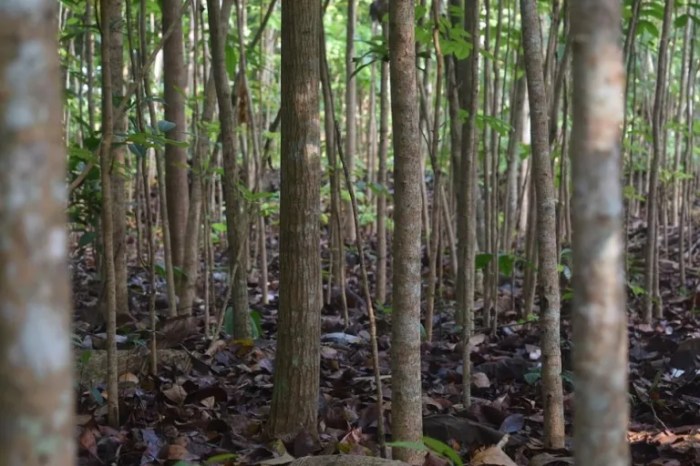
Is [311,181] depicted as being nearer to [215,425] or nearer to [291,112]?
[291,112]

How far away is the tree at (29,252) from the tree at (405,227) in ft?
6.36

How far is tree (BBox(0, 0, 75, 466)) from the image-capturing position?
3.54ft

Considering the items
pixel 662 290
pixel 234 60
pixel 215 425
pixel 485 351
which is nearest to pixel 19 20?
pixel 215 425

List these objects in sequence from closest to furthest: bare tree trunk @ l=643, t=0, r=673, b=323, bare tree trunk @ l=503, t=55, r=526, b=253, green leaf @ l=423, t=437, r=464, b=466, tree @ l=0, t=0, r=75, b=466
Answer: tree @ l=0, t=0, r=75, b=466 < green leaf @ l=423, t=437, r=464, b=466 < bare tree trunk @ l=643, t=0, r=673, b=323 < bare tree trunk @ l=503, t=55, r=526, b=253

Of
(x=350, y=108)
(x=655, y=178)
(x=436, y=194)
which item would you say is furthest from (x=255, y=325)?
(x=350, y=108)

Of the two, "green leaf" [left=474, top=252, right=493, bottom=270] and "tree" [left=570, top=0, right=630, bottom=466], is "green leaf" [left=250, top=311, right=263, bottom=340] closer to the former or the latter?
"green leaf" [left=474, top=252, right=493, bottom=270]

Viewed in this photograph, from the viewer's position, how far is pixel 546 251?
3320mm

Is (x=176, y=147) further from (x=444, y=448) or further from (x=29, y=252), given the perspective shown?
(x=29, y=252)

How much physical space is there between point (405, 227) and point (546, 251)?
0.63m

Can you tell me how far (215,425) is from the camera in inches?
137

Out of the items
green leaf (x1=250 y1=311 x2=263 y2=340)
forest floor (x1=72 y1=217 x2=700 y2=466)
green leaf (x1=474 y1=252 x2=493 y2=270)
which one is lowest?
forest floor (x1=72 y1=217 x2=700 y2=466)

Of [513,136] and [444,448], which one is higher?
[513,136]

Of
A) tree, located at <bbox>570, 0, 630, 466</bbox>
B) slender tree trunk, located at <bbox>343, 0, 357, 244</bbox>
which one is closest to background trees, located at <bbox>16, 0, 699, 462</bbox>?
tree, located at <bbox>570, 0, 630, 466</bbox>

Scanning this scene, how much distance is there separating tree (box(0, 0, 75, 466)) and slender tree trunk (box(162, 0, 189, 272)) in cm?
477
